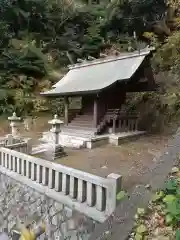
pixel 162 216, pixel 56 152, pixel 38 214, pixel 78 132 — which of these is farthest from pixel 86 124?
pixel 162 216

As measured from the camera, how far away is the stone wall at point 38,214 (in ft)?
14.5

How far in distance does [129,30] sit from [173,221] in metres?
21.5

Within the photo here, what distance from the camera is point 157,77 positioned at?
15773mm

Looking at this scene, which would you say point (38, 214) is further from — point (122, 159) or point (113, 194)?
point (122, 159)

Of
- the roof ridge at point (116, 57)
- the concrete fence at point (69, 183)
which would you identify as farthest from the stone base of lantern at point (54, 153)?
the roof ridge at point (116, 57)

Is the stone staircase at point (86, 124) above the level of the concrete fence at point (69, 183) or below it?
above

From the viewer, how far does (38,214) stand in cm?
539

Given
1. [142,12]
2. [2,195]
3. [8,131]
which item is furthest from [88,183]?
[142,12]

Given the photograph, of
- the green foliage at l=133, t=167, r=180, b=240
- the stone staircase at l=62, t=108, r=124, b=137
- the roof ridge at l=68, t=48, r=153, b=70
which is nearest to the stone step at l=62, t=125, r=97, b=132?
the stone staircase at l=62, t=108, r=124, b=137

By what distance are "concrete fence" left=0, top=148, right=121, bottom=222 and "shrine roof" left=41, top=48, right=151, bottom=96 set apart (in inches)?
171

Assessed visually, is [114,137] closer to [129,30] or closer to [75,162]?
[75,162]

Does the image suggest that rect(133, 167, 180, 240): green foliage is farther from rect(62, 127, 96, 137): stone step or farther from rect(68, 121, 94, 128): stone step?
rect(68, 121, 94, 128): stone step

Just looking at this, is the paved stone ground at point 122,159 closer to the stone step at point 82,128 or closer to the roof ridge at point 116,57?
the stone step at point 82,128

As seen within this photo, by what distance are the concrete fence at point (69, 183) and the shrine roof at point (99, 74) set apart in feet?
14.2
